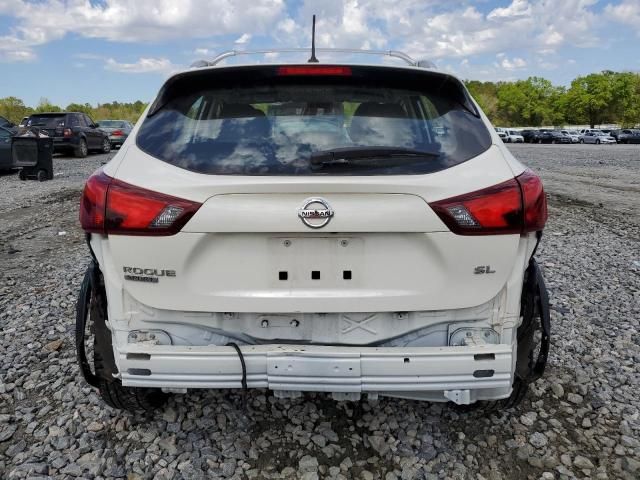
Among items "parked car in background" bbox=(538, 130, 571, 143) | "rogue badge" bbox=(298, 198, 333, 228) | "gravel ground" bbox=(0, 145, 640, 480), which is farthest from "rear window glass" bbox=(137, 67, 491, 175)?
"parked car in background" bbox=(538, 130, 571, 143)

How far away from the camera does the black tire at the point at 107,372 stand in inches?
100

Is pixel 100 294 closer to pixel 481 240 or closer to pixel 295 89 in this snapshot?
pixel 295 89

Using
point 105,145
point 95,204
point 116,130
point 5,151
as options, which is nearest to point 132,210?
point 95,204

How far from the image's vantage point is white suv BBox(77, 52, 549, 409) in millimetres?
2154

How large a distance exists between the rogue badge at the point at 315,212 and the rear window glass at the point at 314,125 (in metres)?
0.14

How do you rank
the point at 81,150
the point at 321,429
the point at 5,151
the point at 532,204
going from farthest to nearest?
the point at 81,150 < the point at 5,151 < the point at 321,429 < the point at 532,204

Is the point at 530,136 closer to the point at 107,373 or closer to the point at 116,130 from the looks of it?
the point at 116,130

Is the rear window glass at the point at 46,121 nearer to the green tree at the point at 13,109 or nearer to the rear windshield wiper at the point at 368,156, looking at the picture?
the rear windshield wiper at the point at 368,156

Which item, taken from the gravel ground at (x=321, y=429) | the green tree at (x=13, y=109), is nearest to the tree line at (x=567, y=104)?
the green tree at (x=13, y=109)

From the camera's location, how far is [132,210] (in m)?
2.19

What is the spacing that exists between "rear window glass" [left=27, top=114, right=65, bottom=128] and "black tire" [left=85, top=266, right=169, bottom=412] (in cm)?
2011

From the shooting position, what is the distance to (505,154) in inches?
94.5

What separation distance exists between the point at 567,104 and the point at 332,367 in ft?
346

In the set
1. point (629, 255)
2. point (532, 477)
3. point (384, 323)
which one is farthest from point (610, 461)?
point (629, 255)
